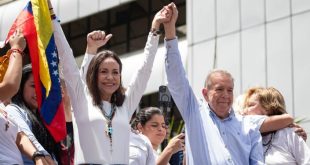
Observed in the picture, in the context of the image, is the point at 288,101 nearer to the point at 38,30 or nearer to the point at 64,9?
the point at 64,9

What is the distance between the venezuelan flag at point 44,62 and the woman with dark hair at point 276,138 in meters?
1.70

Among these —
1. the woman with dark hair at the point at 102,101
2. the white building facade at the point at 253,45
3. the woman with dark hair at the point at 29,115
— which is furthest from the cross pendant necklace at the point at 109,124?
the white building facade at the point at 253,45

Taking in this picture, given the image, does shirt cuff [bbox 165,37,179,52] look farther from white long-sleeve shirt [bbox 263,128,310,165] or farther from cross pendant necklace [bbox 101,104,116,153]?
white long-sleeve shirt [bbox 263,128,310,165]

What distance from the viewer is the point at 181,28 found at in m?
24.2

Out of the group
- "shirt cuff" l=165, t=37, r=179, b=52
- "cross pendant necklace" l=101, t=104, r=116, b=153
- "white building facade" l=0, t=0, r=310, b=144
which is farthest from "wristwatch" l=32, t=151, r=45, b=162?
"white building facade" l=0, t=0, r=310, b=144

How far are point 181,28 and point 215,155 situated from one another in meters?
18.6

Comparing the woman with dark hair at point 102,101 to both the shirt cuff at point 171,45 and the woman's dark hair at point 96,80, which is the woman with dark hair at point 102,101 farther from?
the shirt cuff at point 171,45

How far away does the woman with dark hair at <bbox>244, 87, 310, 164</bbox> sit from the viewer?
6.21 m

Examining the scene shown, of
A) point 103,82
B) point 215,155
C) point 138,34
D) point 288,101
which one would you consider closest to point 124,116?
point 103,82

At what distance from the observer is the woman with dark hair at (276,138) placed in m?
6.21

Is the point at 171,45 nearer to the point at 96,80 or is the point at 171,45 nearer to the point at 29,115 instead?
the point at 96,80

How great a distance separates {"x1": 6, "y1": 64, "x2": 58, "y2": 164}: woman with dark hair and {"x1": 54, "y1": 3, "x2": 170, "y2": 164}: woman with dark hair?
23 centimetres

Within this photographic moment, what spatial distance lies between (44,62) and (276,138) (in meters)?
2.04

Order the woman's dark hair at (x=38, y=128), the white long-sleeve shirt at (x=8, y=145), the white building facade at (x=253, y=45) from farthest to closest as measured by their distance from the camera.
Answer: the white building facade at (x=253, y=45)
the woman's dark hair at (x=38, y=128)
the white long-sleeve shirt at (x=8, y=145)
